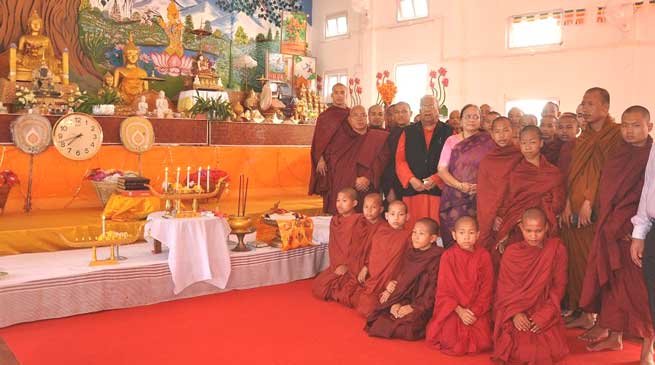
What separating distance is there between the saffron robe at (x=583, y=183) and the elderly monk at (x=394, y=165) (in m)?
1.57

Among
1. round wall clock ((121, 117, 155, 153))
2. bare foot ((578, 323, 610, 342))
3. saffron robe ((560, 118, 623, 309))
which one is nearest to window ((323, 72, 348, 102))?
round wall clock ((121, 117, 155, 153))

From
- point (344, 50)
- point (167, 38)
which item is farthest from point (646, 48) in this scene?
point (167, 38)

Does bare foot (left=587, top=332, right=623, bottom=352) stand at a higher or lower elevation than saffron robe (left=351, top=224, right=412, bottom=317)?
lower

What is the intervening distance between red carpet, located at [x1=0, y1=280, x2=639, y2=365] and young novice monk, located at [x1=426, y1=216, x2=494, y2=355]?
12 centimetres

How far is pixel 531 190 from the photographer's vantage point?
414 cm

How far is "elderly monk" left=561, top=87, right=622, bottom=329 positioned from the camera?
161 inches

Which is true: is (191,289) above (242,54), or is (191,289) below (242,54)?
below

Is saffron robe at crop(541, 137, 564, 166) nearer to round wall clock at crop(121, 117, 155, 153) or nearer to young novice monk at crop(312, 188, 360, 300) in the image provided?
young novice monk at crop(312, 188, 360, 300)

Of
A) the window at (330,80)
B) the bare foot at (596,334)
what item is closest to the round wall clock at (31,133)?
the bare foot at (596,334)

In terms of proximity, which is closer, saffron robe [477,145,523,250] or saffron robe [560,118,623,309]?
saffron robe [560,118,623,309]

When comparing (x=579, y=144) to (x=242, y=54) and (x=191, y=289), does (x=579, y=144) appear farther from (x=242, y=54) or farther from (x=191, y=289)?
(x=242, y=54)

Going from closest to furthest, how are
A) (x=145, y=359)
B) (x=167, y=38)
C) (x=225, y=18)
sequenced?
(x=145, y=359) < (x=167, y=38) < (x=225, y=18)

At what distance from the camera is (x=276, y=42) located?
42.1 ft

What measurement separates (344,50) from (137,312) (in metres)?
9.54
